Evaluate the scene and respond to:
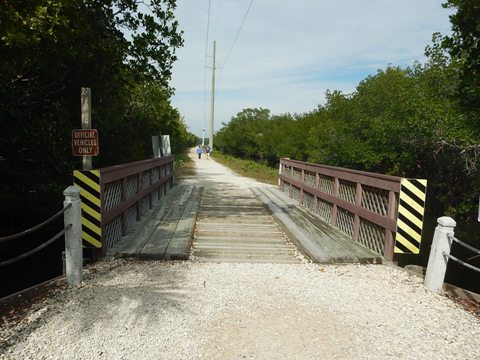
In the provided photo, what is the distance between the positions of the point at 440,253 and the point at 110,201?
4.35m

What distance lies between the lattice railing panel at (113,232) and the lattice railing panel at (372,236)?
393 centimetres

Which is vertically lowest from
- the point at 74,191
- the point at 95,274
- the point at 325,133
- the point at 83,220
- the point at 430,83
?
the point at 95,274

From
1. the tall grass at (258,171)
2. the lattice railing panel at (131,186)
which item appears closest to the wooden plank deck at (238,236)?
the lattice railing panel at (131,186)

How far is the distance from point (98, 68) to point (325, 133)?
1364 cm

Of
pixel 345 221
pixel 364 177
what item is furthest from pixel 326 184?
pixel 364 177

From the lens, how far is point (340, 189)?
6.62 m

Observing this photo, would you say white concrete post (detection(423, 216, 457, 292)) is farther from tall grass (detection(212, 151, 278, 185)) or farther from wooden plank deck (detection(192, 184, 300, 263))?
tall grass (detection(212, 151, 278, 185))

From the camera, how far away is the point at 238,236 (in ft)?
19.7

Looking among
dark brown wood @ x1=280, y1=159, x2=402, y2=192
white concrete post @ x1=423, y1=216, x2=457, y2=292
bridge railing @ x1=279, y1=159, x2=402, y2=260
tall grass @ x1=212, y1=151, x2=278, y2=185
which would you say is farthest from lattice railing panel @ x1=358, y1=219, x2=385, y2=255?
tall grass @ x1=212, y1=151, x2=278, y2=185

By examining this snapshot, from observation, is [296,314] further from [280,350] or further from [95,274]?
[95,274]

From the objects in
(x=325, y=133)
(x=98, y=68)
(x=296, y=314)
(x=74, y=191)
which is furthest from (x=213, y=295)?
(x=325, y=133)

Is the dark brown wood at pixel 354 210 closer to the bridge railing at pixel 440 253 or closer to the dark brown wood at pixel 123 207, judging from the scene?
the bridge railing at pixel 440 253

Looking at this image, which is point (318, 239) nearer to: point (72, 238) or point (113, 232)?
point (113, 232)

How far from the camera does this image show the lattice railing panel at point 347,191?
6.09 metres
